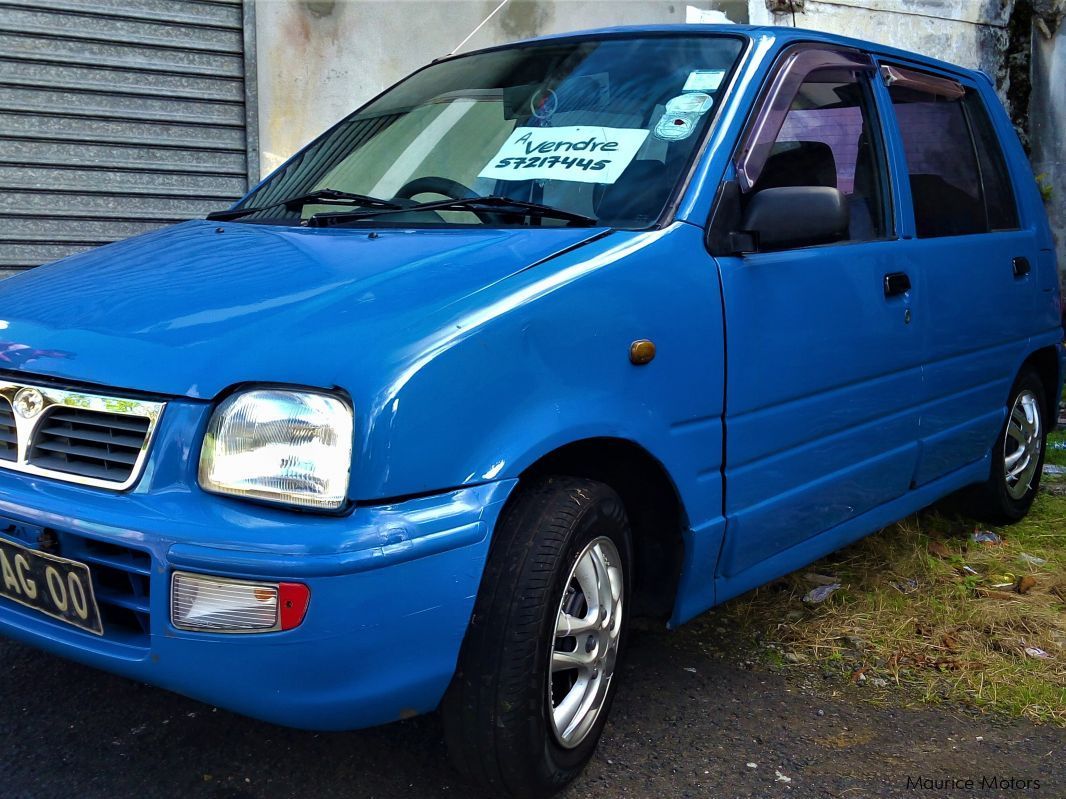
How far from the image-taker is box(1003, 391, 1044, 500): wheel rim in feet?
14.6

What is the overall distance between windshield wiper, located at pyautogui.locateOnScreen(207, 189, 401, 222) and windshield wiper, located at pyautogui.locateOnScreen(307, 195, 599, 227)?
0.05 metres

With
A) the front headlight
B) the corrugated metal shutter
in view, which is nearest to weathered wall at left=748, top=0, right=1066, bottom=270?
the corrugated metal shutter

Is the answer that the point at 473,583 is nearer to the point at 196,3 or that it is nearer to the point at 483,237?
the point at 483,237

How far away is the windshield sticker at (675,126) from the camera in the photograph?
283 cm


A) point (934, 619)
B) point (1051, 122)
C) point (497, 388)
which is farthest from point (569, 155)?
point (1051, 122)

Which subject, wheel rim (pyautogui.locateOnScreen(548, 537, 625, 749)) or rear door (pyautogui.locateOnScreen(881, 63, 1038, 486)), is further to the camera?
rear door (pyautogui.locateOnScreen(881, 63, 1038, 486))

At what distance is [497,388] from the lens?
2164mm

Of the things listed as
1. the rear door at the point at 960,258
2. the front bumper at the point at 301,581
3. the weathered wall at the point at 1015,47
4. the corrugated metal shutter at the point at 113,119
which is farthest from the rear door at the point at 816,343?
the weathered wall at the point at 1015,47

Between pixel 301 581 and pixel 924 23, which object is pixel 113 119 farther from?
pixel 924 23

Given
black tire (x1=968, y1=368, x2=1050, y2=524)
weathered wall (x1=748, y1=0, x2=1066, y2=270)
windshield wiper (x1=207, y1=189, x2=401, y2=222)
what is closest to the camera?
windshield wiper (x1=207, y1=189, x2=401, y2=222)

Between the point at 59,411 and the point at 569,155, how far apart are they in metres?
1.35

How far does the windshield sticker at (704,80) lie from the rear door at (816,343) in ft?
0.43

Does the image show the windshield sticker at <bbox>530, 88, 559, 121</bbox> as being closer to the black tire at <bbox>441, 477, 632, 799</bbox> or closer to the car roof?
the car roof

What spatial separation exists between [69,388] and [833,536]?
6.82 ft
